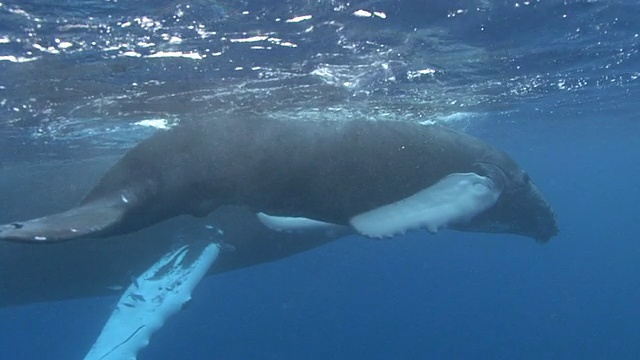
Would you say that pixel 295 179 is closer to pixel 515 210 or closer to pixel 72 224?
Result: pixel 72 224

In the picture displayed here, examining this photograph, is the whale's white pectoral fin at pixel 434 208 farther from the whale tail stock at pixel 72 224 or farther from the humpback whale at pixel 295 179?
the whale tail stock at pixel 72 224

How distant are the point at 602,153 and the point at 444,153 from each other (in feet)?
201

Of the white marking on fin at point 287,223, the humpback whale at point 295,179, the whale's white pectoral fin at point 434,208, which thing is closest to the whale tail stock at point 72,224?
the humpback whale at point 295,179

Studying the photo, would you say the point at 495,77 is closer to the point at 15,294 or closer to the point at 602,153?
the point at 15,294

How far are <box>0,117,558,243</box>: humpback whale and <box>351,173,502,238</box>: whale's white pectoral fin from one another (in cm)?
1

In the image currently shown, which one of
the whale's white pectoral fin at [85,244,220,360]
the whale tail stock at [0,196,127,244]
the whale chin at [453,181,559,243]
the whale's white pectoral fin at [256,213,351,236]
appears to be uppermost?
the whale tail stock at [0,196,127,244]

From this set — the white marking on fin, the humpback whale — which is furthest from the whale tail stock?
the white marking on fin

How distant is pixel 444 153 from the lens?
30.9 ft

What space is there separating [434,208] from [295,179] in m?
1.92

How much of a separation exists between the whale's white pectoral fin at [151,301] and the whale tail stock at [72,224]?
5894 millimetres

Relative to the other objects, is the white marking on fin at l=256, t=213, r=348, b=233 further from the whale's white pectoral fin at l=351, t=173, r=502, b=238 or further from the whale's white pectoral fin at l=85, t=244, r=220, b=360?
the whale's white pectoral fin at l=85, t=244, r=220, b=360

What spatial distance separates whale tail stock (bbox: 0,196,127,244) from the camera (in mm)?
5867

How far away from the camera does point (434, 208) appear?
810cm

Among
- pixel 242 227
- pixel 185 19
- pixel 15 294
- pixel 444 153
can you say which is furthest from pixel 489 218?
pixel 15 294
